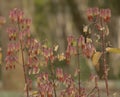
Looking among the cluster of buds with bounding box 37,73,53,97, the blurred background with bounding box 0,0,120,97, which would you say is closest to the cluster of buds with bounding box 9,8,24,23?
the blurred background with bounding box 0,0,120,97

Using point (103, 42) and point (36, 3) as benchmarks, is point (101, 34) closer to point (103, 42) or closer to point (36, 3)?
point (103, 42)

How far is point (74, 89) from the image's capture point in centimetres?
350

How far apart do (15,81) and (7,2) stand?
5.16 ft

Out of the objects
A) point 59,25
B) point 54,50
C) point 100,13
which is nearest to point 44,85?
point 54,50

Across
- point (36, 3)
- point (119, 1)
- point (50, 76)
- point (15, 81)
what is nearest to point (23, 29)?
point (50, 76)

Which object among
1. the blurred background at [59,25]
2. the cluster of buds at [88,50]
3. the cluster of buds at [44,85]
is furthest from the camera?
the blurred background at [59,25]

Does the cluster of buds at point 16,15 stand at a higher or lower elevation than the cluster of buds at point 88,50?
higher

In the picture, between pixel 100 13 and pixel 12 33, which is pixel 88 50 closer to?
pixel 100 13

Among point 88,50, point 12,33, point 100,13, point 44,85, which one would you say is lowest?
point 44,85

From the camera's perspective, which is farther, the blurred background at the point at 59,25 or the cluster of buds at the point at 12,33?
the blurred background at the point at 59,25

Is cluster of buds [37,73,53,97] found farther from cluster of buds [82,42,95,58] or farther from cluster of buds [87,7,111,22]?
cluster of buds [87,7,111,22]

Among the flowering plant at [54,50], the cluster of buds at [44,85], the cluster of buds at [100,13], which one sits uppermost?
the cluster of buds at [100,13]

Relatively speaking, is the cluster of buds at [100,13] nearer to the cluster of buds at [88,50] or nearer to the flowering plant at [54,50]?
the flowering plant at [54,50]

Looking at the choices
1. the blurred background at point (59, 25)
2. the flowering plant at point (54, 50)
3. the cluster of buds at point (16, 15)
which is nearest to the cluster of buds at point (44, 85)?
the flowering plant at point (54, 50)
